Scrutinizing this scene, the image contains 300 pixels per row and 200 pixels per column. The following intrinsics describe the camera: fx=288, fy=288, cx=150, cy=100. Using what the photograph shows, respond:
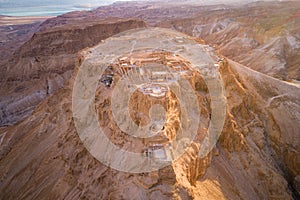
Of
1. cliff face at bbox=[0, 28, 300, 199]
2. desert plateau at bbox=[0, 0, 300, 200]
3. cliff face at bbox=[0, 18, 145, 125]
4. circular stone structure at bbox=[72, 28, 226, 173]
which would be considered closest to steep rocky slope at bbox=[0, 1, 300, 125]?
cliff face at bbox=[0, 18, 145, 125]

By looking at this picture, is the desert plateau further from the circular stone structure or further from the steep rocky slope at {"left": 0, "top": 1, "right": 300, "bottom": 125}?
the steep rocky slope at {"left": 0, "top": 1, "right": 300, "bottom": 125}

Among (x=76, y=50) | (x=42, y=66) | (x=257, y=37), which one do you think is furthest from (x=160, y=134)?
(x=257, y=37)

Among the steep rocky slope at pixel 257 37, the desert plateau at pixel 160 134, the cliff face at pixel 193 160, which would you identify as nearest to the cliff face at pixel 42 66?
the desert plateau at pixel 160 134

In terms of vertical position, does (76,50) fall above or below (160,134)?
below

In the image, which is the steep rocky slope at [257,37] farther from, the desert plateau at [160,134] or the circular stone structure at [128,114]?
the circular stone structure at [128,114]

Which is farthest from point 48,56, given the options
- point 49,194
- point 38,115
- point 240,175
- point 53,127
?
point 240,175

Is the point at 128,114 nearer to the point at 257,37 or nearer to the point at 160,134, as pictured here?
the point at 160,134
